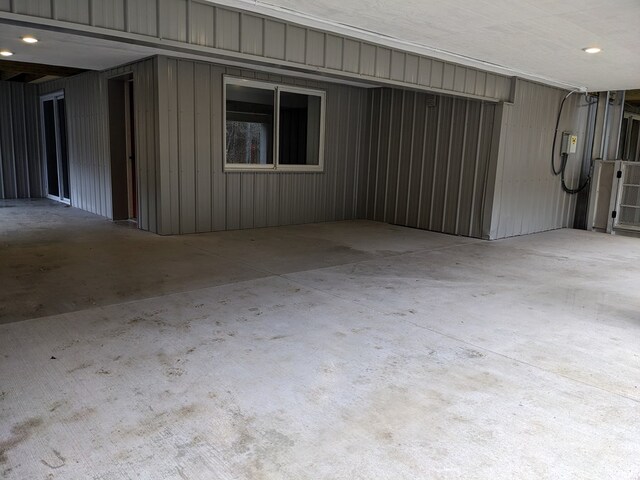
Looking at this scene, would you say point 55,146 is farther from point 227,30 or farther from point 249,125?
point 227,30

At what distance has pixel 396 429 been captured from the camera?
7.73 ft

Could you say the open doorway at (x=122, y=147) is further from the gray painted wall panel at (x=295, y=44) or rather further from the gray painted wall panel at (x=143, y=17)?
the gray painted wall panel at (x=143, y=17)

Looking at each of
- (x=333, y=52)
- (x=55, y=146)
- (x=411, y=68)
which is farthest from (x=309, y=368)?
(x=55, y=146)

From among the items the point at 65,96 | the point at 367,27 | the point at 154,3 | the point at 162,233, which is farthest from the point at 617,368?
the point at 65,96

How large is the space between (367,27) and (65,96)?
683 centimetres

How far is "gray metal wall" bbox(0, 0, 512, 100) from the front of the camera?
330 centimetres

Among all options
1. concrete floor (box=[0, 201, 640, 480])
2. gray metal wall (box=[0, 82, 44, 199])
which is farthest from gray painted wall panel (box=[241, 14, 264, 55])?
gray metal wall (box=[0, 82, 44, 199])

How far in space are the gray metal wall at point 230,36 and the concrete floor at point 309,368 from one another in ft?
6.71

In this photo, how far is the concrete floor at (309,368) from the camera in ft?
6.97

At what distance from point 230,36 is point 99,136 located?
4.93m

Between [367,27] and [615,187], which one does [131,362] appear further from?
[615,187]

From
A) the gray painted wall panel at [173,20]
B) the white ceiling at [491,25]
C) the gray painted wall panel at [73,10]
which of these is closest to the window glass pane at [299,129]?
the white ceiling at [491,25]

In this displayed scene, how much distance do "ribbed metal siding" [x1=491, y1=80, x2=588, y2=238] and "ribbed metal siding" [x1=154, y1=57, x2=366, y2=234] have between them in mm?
2752

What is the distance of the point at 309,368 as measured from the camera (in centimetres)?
298
